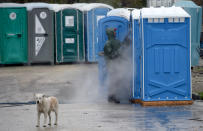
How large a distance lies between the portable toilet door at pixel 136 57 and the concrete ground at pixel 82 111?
0.43m

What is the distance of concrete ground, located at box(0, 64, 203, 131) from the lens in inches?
322

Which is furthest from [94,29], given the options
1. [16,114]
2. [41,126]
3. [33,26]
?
[41,126]

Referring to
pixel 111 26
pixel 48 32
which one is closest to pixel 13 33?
pixel 48 32

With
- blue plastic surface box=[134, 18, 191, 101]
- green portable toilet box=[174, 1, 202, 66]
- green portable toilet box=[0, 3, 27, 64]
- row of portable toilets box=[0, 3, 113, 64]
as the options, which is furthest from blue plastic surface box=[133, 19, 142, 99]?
green portable toilet box=[0, 3, 27, 64]

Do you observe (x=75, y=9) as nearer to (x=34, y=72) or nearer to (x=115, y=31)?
(x=34, y=72)

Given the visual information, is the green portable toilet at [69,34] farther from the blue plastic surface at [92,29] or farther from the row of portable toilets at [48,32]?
the blue plastic surface at [92,29]

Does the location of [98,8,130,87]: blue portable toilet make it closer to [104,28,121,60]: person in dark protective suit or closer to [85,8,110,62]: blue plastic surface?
[104,28,121,60]: person in dark protective suit

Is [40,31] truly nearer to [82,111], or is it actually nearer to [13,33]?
Result: [13,33]

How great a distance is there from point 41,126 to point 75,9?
1182 cm

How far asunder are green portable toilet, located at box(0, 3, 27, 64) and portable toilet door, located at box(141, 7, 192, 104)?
31.4 feet

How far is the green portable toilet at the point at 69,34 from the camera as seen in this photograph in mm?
19547

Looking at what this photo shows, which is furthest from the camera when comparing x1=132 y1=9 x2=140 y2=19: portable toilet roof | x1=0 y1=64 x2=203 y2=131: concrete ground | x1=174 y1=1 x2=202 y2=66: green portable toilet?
x1=174 y1=1 x2=202 y2=66: green portable toilet

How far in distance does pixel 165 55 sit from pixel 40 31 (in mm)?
9892

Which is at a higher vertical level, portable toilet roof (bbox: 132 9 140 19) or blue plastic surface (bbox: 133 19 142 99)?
portable toilet roof (bbox: 132 9 140 19)
